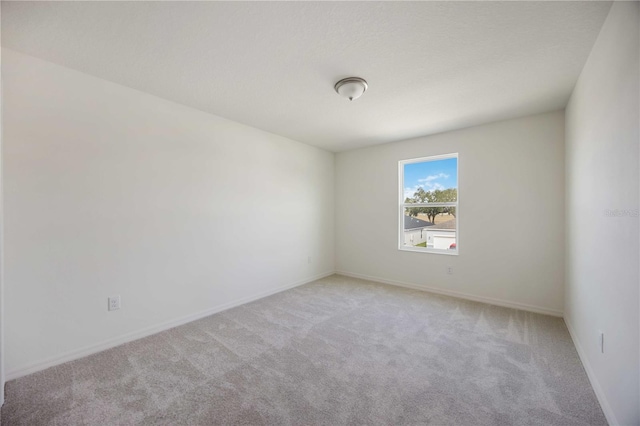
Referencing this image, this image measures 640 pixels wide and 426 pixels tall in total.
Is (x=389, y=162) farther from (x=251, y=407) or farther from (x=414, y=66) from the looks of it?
(x=251, y=407)

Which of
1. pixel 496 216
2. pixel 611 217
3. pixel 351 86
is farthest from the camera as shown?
pixel 496 216

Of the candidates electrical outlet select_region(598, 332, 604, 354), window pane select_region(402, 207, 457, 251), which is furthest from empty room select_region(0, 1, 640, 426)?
window pane select_region(402, 207, 457, 251)

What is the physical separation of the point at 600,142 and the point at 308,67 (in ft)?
7.10

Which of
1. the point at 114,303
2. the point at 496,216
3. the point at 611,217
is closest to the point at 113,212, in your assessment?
the point at 114,303

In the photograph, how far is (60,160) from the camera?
2078 millimetres

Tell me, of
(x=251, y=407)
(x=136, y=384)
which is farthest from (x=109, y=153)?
(x=251, y=407)

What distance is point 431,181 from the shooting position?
4059mm

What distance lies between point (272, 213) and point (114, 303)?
209 centimetres

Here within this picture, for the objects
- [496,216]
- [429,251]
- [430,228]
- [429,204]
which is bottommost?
[429,251]

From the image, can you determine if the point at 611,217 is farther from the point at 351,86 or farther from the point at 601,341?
the point at 351,86

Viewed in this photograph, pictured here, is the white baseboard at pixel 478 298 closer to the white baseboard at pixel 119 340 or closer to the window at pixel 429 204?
the window at pixel 429 204

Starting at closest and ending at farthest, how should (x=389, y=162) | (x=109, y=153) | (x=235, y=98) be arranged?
(x=109, y=153), (x=235, y=98), (x=389, y=162)

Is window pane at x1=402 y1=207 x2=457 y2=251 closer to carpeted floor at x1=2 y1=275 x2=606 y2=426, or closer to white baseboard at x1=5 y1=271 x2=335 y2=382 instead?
carpeted floor at x1=2 y1=275 x2=606 y2=426

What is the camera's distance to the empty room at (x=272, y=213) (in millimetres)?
1537
